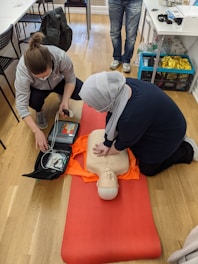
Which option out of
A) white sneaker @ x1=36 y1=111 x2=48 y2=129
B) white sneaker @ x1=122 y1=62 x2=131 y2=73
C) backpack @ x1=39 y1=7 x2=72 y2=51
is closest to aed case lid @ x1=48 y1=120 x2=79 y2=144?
white sneaker @ x1=36 y1=111 x2=48 y2=129

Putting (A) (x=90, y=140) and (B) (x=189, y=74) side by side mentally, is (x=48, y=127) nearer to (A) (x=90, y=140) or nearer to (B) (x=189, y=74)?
(A) (x=90, y=140)

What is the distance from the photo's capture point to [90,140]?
60.4 inches

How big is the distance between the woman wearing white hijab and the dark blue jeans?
4.37 feet

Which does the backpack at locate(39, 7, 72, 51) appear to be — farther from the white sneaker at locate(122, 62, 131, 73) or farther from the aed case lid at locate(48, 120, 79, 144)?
the white sneaker at locate(122, 62, 131, 73)

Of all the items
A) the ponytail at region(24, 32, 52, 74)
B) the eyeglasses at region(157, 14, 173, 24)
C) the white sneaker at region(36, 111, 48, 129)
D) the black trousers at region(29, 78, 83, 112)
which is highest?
the ponytail at region(24, 32, 52, 74)

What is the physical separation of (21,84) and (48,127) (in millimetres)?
526

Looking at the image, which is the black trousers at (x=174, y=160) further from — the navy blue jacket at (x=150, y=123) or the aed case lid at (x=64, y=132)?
the aed case lid at (x=64, y=132)

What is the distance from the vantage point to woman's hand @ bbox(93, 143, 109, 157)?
1.36 meters

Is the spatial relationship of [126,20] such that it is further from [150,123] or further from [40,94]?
[150,123]

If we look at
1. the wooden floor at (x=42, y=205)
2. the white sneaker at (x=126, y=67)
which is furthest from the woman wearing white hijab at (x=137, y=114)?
the white sneaker at (x=126, y=67)

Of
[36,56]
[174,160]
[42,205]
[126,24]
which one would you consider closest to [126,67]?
[126,24]

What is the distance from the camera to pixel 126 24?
2.20m

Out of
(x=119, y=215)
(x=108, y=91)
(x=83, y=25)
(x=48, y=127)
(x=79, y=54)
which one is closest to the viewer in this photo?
(x=108, y=91)

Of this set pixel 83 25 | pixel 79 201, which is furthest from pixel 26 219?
pixel 83 25
